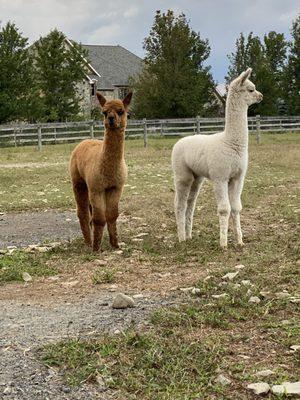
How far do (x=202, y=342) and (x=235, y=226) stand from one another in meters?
3.60

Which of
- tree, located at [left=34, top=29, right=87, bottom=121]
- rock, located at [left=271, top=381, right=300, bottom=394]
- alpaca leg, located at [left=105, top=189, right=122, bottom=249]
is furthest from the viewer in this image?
tree, located at [left=34, top=29, right=87, bottom=121]

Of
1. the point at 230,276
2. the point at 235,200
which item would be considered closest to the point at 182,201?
the point at 235,200

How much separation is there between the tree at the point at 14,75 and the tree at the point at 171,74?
813 centimetres

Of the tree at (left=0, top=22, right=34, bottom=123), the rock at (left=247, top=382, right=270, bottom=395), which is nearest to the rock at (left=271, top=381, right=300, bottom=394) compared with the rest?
the rock at (left=247, top=382, right=270, bottom=395)

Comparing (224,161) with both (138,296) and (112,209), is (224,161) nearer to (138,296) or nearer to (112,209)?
(112,209)

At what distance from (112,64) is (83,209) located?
193 ft

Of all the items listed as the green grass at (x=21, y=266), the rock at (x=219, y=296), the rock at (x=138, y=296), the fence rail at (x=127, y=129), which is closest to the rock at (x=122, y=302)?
the rock at (x=138, y=296)

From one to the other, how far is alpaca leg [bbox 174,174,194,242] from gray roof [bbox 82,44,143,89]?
54.0 m

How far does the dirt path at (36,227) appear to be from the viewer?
812 cm

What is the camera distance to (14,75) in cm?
3978

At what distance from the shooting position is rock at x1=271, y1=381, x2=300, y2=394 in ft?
10.2

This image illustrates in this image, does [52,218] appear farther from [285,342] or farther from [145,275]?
[285,342]

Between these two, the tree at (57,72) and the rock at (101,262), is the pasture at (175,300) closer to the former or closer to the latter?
the rock at (101,262)

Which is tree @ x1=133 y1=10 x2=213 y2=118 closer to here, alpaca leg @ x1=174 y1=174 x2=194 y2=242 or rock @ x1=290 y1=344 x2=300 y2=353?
alpaca leg @ x1=174 y1=174 x2=194 y2=242
